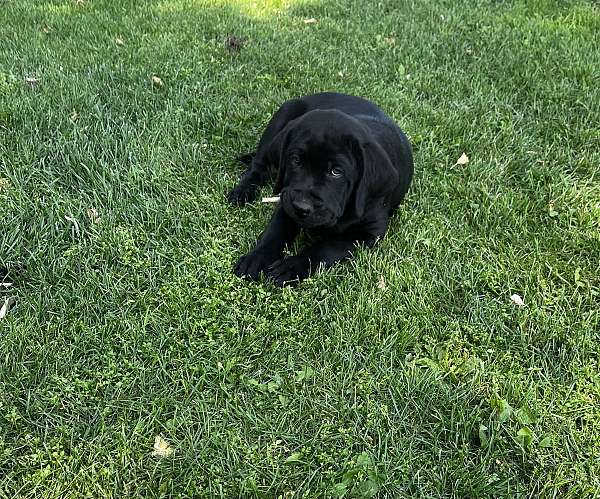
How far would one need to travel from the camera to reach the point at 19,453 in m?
2.20

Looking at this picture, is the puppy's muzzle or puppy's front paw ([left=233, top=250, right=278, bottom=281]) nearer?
the puppy's muzzle

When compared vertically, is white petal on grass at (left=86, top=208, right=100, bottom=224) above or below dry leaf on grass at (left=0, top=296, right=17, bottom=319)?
above

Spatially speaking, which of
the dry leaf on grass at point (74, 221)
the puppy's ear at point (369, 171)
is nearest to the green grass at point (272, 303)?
the dry leaf on grass at point (74, 221)

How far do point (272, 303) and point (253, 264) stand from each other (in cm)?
30

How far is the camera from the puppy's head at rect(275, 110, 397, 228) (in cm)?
296

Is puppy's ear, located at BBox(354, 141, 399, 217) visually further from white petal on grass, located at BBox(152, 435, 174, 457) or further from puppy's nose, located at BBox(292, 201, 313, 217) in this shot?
white petal on grass, located at BBox(152, 435, 174, 457)

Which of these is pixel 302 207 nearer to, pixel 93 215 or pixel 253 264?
pixel 253 264

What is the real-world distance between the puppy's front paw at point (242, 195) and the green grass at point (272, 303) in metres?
0.11

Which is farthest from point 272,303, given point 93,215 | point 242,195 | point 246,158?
point 246,158

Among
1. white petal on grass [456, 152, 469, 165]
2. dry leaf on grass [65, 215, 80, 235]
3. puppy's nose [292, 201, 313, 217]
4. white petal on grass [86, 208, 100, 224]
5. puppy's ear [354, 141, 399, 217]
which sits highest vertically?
puppy's ear [354, 141, 399, 217]

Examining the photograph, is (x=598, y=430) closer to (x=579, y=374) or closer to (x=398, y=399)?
(x=579, y=374)

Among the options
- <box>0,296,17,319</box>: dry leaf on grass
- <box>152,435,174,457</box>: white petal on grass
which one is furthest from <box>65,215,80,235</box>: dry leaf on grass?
<box>152,435,174,457</box>: white petal on grass

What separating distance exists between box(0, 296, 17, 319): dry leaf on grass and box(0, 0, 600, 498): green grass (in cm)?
4

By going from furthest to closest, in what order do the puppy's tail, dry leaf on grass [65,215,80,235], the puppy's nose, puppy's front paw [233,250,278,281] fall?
the puppy's tail
dry leaf on grass [65,215,80,235]
puppy's front paw [233,250,278,281]
the puppy's nose
